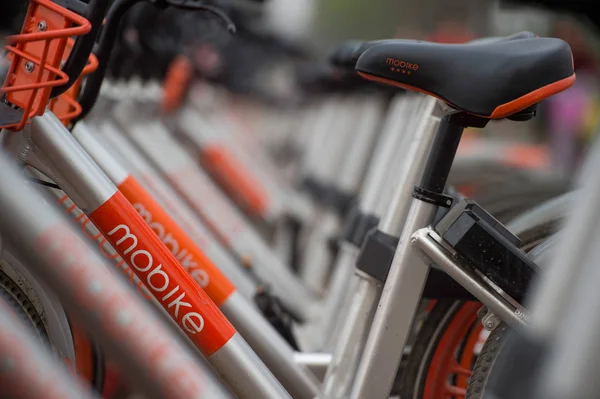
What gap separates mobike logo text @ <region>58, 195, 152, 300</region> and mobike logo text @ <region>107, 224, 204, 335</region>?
0.35 ft

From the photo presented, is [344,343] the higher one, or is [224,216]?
[224,216]

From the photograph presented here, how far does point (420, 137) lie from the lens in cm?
152

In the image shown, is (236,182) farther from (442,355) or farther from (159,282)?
(159,282)

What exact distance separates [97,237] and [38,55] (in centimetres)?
36

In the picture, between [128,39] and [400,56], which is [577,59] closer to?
[128,39]

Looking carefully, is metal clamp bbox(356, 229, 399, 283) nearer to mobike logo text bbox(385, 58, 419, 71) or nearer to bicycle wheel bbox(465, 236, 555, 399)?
bicycle wheel bbox(465, 236, 555, 399)

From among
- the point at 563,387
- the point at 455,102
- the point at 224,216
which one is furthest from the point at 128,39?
the point at 563,387

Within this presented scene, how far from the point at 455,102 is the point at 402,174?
0.28 m

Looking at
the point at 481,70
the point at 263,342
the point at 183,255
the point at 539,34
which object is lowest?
the point at 539,34

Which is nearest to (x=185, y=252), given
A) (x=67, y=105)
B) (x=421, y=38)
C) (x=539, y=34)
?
(x=67, y=105)

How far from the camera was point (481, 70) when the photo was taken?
1278mm

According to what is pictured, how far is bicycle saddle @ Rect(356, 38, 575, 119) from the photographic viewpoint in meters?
1.26

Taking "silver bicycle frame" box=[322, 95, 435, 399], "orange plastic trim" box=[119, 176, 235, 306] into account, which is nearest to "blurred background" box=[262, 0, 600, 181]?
"orange plastic trim" box=[119, 176, 235, 306]

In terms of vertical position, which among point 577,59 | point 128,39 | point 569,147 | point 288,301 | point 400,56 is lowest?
point 569,147
